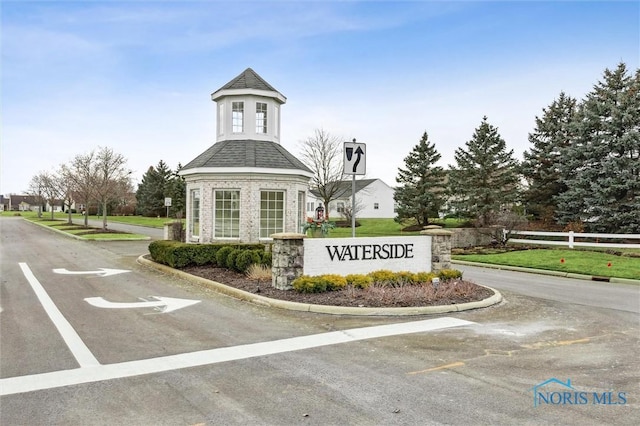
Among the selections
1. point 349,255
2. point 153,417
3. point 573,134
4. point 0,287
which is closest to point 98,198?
point 0,287

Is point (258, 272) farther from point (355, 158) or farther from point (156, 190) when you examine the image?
point (156, 190)

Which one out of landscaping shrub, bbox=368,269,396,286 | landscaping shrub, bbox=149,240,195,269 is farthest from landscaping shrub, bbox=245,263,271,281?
landscaping shrub, bbox=149,240,195,269

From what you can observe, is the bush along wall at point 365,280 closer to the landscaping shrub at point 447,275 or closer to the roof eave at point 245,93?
the landscaping shrub at point 447,275

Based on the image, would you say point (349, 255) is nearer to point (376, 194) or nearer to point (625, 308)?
point (625, 308)

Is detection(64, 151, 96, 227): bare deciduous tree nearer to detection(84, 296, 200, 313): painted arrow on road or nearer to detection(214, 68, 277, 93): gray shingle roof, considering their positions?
detection(214, 68, 277, 93): gray shingle roof

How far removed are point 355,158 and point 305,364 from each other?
640 centimetres

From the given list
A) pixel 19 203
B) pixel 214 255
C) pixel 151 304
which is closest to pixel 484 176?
pixel 214 255

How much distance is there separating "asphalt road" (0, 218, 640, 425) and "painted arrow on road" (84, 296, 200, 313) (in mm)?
95

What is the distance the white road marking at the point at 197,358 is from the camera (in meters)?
5.67

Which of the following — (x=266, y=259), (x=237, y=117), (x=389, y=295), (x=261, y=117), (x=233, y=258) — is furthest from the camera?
(x=261, y=117)

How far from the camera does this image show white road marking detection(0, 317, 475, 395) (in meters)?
5.67

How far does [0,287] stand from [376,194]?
169 ft

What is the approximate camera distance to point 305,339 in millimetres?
7691

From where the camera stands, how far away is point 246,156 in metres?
17.6
